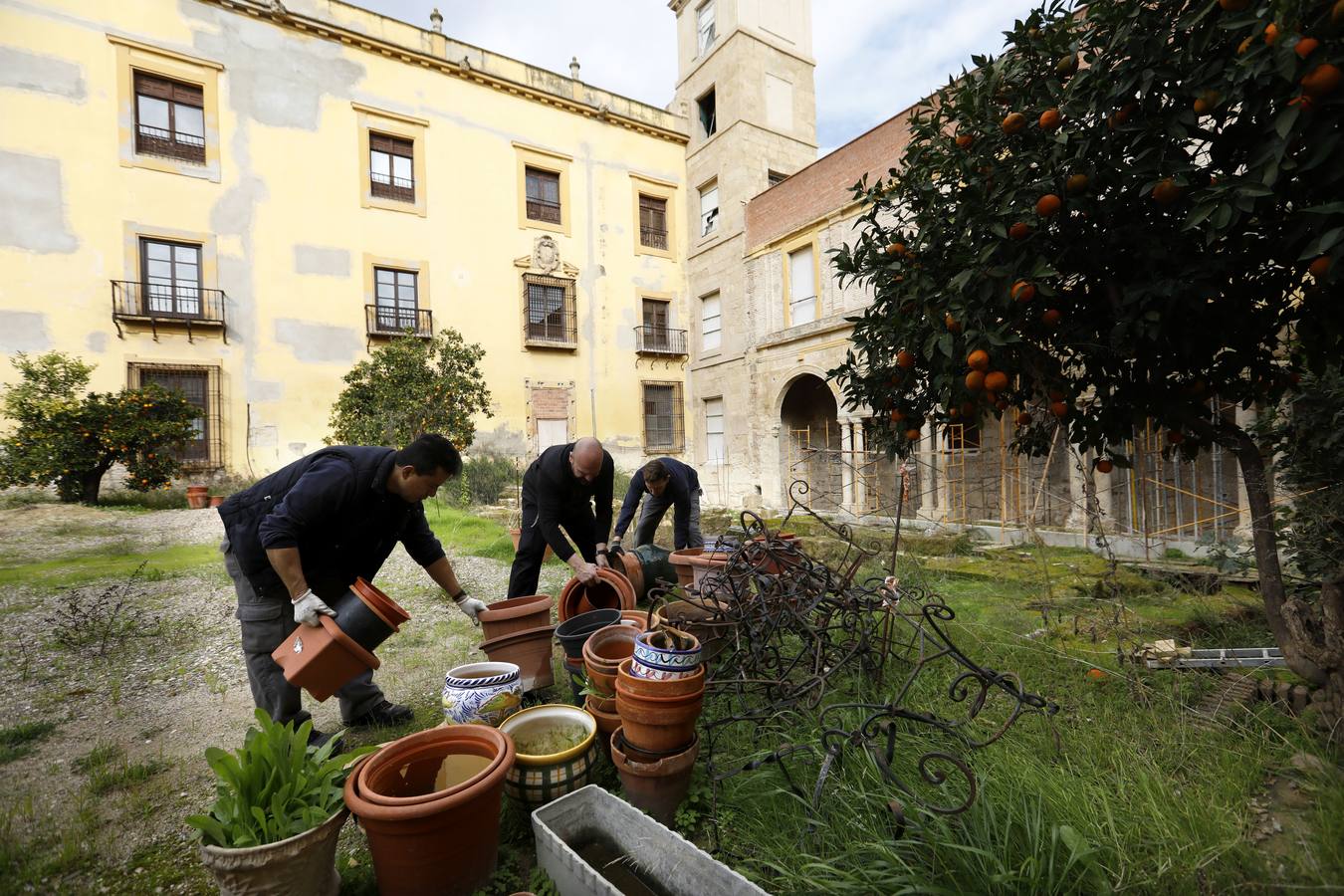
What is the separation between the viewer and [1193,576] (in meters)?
4.84

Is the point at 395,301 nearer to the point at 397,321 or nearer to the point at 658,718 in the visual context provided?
the point at 397,321

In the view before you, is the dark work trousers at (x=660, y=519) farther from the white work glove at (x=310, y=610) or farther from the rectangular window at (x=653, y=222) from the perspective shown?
the rectangular window at (x=653, y=222)

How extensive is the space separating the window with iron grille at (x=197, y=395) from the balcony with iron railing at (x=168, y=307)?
2.20ft

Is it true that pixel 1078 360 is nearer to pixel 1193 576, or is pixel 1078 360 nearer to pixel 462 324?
pixel 1193 576

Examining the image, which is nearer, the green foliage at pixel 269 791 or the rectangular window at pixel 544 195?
the green foliage at pixel 269 791

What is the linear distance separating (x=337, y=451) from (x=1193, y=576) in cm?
663

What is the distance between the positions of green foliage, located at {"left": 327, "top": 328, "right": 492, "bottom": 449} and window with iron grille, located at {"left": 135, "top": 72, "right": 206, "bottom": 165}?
6.02 meters

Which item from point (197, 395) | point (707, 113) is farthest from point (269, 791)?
point (707, 113)

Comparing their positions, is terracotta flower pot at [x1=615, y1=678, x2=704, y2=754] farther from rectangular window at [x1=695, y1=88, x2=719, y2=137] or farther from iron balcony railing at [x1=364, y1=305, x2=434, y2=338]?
rectangular window at [x1=695, y1=88, x2=719, y2=137]

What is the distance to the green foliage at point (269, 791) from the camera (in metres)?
1.65

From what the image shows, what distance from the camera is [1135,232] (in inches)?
82.3

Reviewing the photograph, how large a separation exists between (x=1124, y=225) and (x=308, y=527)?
362cm

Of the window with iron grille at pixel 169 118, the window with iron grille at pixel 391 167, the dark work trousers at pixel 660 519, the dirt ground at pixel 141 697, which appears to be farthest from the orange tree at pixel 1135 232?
the window with iron grille at pixel 169 118

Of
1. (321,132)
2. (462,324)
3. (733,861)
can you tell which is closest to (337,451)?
(733,861)
